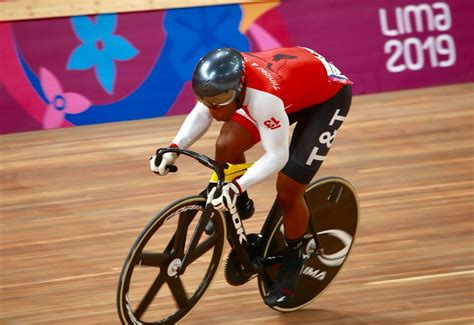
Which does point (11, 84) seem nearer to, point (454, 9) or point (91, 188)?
point (91, 188)

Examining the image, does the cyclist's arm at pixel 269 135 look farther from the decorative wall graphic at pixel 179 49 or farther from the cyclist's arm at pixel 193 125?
the decorative wall graphic at pixel 179 49

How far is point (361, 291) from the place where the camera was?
15.4ft

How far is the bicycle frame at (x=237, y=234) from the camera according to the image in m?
3.73

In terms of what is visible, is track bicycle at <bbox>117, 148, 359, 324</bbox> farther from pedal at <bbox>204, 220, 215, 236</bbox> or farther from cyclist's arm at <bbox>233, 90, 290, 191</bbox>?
cyclist's arm at <bbox>233, 90, 290, 191</bbox>

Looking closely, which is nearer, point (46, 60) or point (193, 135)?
point (193, 135)

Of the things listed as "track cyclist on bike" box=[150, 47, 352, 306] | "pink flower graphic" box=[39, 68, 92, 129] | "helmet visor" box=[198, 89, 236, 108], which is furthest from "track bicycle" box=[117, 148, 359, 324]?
"pink flower graphic" box=[39, 68, 92, 129]

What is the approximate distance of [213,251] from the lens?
160 inches

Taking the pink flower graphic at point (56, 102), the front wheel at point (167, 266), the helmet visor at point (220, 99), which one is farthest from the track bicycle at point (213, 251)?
the pink flower graphic at point (56, 102)

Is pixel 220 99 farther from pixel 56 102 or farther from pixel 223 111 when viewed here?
pixel 56 102

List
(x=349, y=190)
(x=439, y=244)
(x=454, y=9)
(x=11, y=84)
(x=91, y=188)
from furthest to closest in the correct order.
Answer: (x=454, y=9), (x=11, y=84), (x=91, y=188), (x=439, y=244), (x=349, y=190)

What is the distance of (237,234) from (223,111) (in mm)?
612

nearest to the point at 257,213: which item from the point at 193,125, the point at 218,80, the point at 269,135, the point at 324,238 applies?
the point at 324,238

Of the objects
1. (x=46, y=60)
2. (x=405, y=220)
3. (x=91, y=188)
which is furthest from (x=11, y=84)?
(x=405, y=220)

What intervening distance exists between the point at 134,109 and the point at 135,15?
2.73 feet
